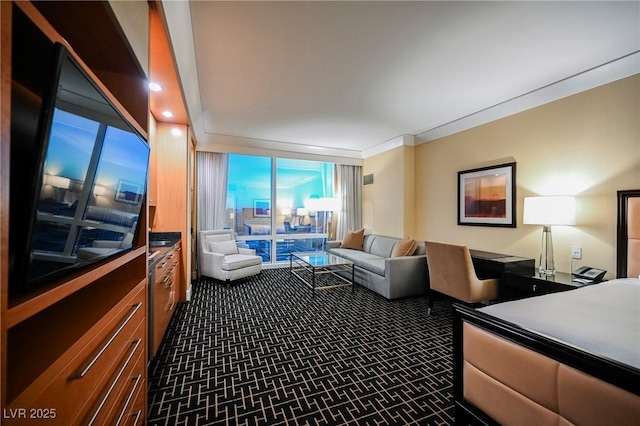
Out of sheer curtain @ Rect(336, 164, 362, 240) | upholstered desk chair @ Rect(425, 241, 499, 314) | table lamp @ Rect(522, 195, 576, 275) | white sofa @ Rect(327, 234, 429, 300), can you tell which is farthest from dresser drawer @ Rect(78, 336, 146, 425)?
sheer curtain @ Rect(336, 164, 362, 240)

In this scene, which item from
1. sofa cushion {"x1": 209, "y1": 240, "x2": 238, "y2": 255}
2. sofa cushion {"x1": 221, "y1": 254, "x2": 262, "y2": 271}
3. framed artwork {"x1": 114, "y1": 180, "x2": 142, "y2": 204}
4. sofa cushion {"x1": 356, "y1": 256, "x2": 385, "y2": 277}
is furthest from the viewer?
sofa cushion {"x1": 209, "y1": 240, "x2": 238, "y2": 255}

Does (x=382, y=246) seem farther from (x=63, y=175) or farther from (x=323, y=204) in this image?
(x=63, y=175)

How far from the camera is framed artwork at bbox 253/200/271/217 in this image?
18.2 ft

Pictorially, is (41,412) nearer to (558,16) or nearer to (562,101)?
(558,16)

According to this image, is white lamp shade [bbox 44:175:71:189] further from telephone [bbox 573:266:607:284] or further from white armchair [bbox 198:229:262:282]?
telephone [bbox 573:266:607:284]

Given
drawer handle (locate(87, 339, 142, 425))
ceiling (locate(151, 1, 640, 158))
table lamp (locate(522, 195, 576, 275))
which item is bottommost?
drawer handle (locate(87, 339, 142, 425))

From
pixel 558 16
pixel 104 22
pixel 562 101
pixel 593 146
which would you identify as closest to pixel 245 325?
pixel 104 22

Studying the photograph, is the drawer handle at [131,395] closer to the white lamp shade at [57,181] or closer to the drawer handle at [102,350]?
the drawer handle at [102,350]

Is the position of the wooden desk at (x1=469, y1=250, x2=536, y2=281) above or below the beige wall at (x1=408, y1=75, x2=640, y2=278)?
below

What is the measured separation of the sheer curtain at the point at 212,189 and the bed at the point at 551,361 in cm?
460

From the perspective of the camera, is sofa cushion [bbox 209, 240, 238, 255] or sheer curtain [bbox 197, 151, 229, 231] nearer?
sofa cushion [bbox 209, 240, 238, 255]

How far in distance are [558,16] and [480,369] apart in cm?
259

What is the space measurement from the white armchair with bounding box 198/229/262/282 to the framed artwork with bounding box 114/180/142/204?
3.09m

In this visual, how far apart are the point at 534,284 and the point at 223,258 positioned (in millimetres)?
4148
